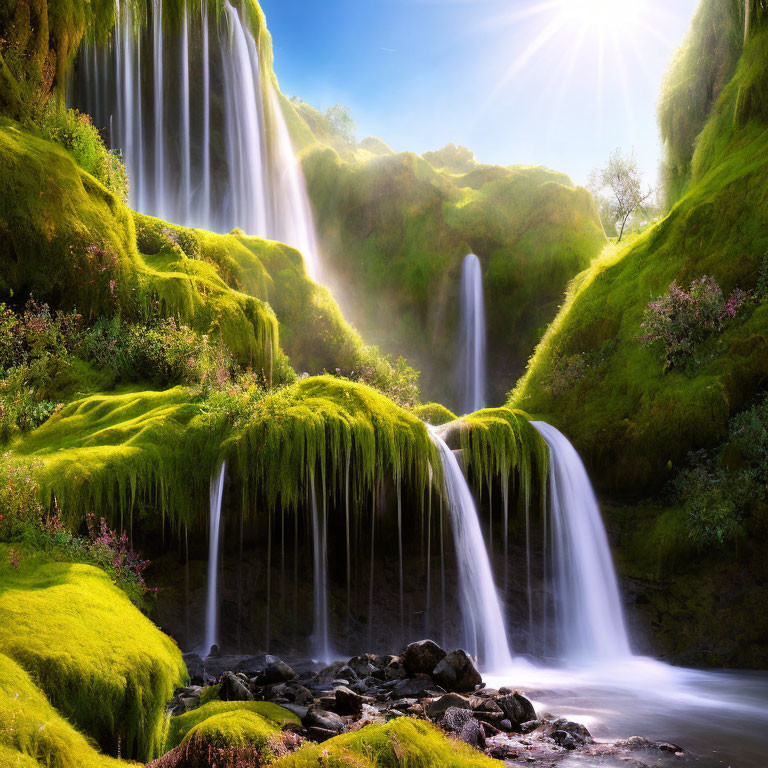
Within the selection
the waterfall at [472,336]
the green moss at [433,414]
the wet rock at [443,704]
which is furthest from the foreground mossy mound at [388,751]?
the waterfall at [472,336]

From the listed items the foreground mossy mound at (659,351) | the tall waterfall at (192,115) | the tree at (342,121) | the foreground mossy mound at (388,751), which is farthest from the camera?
the tree at (342,121)

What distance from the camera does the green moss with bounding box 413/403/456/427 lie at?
13.8 metres

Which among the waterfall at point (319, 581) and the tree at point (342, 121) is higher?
the tree at point (342, 121)

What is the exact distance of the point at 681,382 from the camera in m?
10.8

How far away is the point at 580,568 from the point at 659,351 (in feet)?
15.6

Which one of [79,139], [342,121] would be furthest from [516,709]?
[342,121]

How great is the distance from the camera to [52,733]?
3184mm

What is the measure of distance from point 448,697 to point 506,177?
918 inches

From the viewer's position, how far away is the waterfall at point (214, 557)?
24.1 feet

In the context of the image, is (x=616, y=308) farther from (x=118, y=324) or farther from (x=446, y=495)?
(x=118, y=324)

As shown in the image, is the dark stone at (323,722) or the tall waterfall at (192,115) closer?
the dark stone at (323,722)

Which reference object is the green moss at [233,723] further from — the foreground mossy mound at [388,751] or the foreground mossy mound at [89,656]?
the foreground mossy mound at [388,751]

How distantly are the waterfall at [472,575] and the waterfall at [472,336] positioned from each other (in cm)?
1201

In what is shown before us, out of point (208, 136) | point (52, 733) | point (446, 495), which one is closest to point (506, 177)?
point (208, 136)
